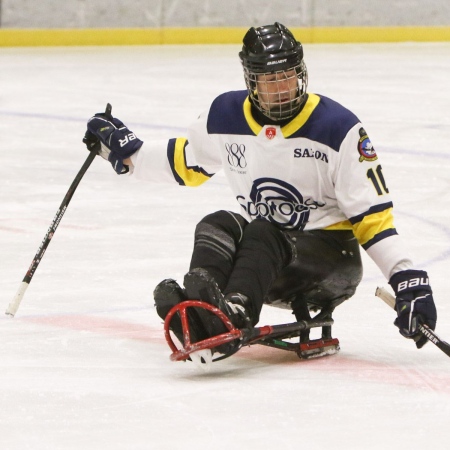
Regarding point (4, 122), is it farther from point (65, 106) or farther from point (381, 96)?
point (381, 96)

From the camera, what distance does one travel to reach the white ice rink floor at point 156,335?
2.59 metres

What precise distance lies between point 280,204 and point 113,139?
0.60 metres

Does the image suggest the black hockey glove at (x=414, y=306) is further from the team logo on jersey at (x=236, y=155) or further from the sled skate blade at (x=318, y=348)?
the team logo on jersey at (x=236, y=155)

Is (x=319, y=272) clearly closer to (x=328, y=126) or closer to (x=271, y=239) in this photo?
(x=271, y=239)

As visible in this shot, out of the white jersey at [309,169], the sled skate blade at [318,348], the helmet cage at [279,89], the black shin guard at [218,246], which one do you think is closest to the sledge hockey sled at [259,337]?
the sled skate blade at [318,348]

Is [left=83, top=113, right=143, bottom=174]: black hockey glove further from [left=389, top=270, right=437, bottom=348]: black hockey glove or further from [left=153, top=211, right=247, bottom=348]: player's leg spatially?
[left=389, top=270, right=437, bottom=348]: black hockey glove

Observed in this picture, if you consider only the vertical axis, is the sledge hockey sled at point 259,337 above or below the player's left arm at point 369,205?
below

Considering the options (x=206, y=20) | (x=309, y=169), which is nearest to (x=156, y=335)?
(x=309, y=169)

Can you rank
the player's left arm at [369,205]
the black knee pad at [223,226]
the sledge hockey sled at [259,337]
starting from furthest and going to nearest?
the black knee pad at [223,226], the player's left arm at [369,205], the sledge hockey sled at [259,337]

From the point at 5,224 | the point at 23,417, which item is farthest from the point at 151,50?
the point at 23,417

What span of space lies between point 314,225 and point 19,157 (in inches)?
150

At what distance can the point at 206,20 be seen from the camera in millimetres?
13070

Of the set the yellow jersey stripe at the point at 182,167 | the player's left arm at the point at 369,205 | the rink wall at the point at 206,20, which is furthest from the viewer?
the rink wall at the point at 206,20

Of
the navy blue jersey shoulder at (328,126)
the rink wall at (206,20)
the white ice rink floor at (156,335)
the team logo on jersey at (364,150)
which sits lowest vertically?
the rink wall at (206,20)
